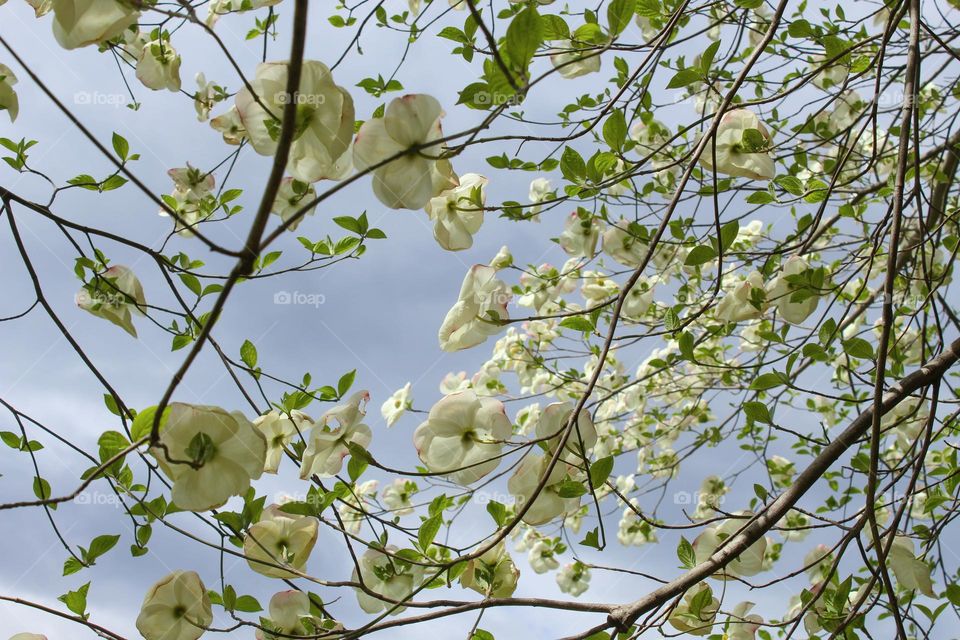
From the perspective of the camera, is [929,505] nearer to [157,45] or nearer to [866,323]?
[157,45]

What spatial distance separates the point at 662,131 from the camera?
184 cm

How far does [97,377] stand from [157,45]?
74 centimetres

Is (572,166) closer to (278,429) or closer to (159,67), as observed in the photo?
(278,429)

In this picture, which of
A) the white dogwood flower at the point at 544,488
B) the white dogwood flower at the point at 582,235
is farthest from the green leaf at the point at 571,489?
the white dogwood flower at the point at 582,235

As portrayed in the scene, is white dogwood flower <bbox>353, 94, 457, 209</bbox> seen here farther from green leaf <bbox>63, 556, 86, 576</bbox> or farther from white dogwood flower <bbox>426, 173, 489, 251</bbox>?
green leaf <bbox>63, 556, 86, 576</bbox>

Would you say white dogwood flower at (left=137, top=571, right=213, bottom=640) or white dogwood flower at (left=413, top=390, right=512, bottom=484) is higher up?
white dogwood flower at (left=413, top=390, right=512, bottom=484)

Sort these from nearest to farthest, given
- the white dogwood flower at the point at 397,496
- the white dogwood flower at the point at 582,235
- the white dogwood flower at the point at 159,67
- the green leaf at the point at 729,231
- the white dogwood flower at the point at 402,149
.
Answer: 1. the white dogwood flower at the point at 402,149
2. the green leaf at the point at 729,231
3. the white dogwood flower at the point at 159,67
4. the white dogwood flower at the point at 582,235
5. the white dogwood flower at the point at 397,496

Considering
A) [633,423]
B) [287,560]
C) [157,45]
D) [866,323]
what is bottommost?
[287,560]

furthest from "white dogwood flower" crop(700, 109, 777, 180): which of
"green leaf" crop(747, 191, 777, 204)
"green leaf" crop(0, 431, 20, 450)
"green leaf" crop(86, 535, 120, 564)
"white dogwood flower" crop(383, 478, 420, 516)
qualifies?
"white dogwood flower" crop(383, 478, 420, 516)

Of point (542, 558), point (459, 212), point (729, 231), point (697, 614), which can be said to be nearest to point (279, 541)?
point (459, 212)

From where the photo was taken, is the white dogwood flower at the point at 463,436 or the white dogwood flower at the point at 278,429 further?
the white dogwood flower at the point at 278,429

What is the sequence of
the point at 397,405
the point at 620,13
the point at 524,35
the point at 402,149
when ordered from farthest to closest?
1. the point at 397,405
2. the point at 620,13
3. the point at 402,149
4. the point at 524,35

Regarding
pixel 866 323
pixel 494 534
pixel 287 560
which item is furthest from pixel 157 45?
pixel 866 323

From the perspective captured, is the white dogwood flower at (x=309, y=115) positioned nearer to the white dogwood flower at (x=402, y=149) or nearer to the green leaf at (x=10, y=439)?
the white dogwood flower at (x=402, y=149)
